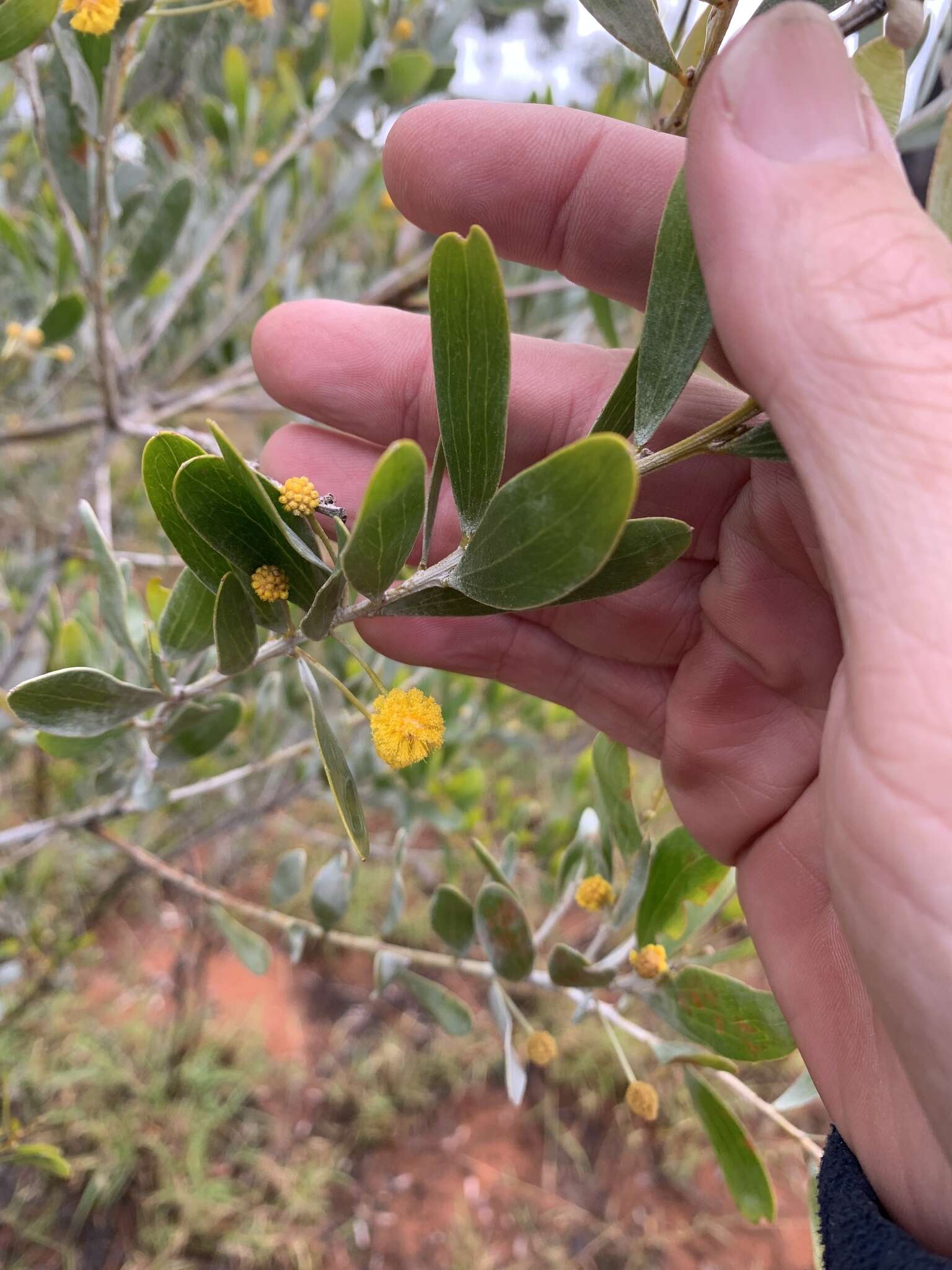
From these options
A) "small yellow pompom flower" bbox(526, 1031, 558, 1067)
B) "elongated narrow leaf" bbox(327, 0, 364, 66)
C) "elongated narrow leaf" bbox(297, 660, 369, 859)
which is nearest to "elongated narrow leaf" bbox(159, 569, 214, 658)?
"elongated narrow leaf" bbox(297, 660, 369, 859)

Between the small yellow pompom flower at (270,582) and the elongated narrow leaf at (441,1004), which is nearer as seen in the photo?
the small yellow pompom flower at (270,582)

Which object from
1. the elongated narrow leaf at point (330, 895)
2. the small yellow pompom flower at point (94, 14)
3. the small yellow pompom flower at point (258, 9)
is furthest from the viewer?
the elongated narrow leaf at point (330, 895)

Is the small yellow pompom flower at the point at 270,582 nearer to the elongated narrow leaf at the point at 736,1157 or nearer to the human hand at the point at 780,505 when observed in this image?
the human hand at the point at 780,505

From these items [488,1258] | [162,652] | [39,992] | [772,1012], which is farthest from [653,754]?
[488,1258]

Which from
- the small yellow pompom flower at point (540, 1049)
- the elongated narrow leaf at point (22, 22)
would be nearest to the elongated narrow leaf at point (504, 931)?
the small yellow pompom flower at point (540, 1049)

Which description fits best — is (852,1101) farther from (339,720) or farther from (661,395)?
(339,720)

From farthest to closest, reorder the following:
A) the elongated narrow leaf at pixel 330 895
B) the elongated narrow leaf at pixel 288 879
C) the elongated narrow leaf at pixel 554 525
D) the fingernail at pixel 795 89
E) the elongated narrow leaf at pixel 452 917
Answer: the elongated narrow leaf at pixel 288 879, the elongated narrow leaf at pixel 330 895, the elongated narrow leaf at pixel 452 917, the fingernail at pixel 795 89, the elongated narrow leaf at pixel 554 525
